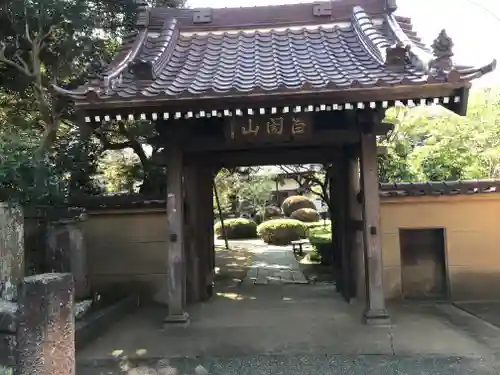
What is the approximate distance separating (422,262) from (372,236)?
2553mm

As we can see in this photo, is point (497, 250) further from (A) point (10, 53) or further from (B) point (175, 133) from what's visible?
(A) point (10, 53)

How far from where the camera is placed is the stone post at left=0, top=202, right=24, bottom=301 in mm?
5176

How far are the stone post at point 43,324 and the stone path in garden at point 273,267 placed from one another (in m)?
8.70

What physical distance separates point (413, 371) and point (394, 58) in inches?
166

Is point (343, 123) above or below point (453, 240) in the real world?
above

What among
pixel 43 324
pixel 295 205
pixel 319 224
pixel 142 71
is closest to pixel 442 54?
pixel 142 71

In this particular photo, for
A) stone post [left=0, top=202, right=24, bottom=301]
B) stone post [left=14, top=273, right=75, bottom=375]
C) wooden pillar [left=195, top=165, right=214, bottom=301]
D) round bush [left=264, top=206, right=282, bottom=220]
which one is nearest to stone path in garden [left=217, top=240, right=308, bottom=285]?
wooden pillar [left=195, top=165, right=214, bottom=301]

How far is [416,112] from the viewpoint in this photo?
14.5 metres

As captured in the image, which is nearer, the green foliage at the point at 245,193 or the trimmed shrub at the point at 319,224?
the trimmed shrub at the point at 319,224

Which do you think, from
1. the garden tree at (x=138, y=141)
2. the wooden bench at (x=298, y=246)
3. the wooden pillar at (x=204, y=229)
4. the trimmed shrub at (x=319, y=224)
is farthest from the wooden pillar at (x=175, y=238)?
the trimmed shrub at (x=319, y=224)

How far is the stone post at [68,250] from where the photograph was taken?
23.3ft

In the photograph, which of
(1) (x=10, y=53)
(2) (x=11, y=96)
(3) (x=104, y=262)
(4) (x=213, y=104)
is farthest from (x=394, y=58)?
(2) (x=11, y=96)

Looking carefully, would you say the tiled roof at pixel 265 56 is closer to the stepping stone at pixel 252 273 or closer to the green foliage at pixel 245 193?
the stepping stone at pixel 252 273

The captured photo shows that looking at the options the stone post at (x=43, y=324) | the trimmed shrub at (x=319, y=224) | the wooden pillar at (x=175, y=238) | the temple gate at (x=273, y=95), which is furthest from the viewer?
the trimmed shrub at (x=319, y=224)
